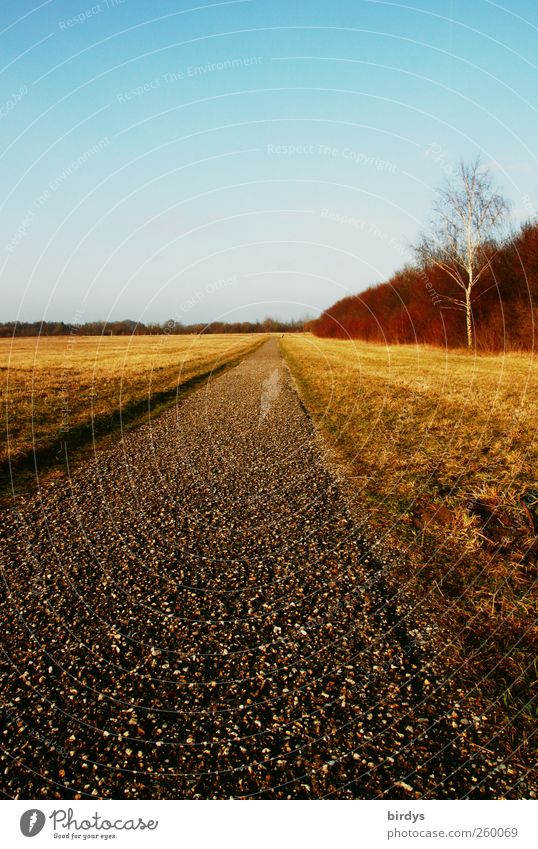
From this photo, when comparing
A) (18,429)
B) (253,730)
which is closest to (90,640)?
(253,730)

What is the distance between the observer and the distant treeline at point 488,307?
91.3 feet

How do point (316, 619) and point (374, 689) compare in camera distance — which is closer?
point (374, 689)

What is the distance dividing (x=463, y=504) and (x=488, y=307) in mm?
29745

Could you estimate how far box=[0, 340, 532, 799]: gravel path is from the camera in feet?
9.25

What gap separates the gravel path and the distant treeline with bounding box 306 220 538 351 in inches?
676

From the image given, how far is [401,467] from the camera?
8.51m

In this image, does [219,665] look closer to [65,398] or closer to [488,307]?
[65,398]

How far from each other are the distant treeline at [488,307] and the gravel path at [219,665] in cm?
1717

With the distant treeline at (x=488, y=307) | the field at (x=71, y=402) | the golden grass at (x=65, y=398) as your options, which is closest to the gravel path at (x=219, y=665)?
the field at (x=71, y=402)

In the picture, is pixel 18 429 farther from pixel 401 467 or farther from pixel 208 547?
pixel 401 467

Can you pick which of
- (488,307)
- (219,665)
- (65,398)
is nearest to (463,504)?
(219,665)

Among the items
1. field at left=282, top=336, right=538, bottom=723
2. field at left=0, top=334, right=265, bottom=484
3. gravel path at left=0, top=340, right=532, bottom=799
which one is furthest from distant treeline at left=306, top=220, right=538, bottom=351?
gravel path at left=0, top=340, right=532, bottom=799

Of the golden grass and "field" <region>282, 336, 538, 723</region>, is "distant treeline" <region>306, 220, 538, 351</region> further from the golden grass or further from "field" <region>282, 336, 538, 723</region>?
the golden grass

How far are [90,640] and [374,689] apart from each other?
234 cm
